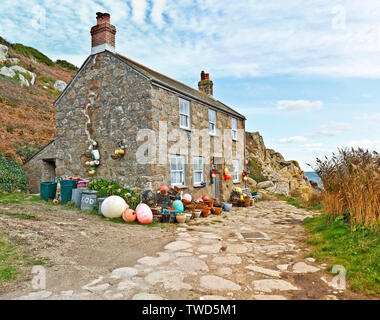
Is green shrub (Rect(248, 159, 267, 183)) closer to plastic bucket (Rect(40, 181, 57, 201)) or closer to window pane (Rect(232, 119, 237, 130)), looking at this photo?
window pane (Rect(232, 119, 237, 130))


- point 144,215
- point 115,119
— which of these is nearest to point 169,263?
point 144,215

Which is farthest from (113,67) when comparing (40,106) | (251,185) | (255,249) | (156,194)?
(40,106)

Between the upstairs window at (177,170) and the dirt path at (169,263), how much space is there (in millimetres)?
3484

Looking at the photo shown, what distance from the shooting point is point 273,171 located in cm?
2469

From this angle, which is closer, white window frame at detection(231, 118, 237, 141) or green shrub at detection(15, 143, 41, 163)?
white window frame at detection(231, 118, 237, 141)

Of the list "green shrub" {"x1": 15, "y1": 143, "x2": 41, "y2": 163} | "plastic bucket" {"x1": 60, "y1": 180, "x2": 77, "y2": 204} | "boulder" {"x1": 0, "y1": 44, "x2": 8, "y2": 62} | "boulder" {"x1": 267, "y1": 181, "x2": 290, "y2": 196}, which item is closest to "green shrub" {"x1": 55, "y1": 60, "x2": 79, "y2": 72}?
"boulder" {"x1": 0, "y1": 44, "x2": 8, "y2": 62}

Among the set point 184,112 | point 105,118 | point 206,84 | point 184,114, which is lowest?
point 105,118

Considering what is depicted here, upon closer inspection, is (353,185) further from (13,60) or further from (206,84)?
(13,60)

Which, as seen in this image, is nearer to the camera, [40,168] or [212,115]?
[212,115]

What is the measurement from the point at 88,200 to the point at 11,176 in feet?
20.8

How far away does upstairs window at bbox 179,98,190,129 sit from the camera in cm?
1195

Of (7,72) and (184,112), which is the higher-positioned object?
(7,72)

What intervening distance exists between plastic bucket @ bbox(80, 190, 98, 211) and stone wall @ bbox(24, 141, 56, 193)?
572cm
